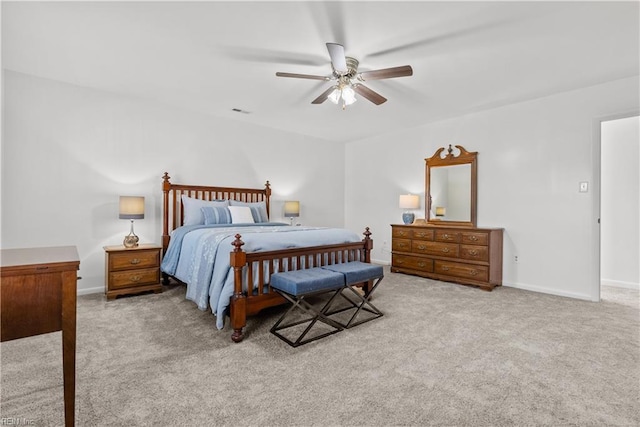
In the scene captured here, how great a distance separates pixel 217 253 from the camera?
8.75 feet

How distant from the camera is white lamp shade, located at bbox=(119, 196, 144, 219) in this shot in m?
3.58

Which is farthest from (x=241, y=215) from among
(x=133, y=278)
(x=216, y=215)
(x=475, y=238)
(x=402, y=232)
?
(x=475, y=238)

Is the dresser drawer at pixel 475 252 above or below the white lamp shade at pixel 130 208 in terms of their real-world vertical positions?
below

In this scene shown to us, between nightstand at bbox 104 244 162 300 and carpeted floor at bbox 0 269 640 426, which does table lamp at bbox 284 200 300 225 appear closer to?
nightstand at bbox 104 244 162 300

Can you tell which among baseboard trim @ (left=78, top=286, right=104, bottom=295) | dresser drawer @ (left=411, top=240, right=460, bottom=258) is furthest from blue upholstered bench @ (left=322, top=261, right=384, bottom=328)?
baseboard trim @ (left=78, top=286, right=104, bottom=295)

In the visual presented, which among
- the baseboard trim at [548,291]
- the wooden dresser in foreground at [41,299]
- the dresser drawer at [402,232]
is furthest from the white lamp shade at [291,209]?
the wooden dresser in foreground at [41,299]

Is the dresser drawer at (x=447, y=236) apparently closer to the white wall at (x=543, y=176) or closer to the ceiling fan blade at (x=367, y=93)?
the white wall at (x=543, y=176)

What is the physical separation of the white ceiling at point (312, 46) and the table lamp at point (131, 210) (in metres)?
1.34

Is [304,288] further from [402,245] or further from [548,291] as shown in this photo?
[548,291]

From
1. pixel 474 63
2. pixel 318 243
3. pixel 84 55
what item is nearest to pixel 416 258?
pixel 318 243

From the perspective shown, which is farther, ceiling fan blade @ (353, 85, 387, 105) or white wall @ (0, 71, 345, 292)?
white wall @ (0, 71, 345, 292)

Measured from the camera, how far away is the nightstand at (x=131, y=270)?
3410mm

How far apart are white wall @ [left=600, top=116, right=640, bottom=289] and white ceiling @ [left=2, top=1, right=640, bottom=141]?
→ 4.71 ft

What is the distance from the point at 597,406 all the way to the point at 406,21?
2661 millimetres
